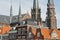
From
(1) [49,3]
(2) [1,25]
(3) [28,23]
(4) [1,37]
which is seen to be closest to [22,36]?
(3) [28,23]

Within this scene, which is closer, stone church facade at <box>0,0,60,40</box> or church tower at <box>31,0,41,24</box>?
stone church facade at <box>0,0,60,40</box>

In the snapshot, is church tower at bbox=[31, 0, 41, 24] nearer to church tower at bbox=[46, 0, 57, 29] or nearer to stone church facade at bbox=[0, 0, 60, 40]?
stone church facade at bbox=[0, 0, 60, 40]

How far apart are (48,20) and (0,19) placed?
69.2 ft

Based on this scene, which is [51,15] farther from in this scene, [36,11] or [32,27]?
[32,27]

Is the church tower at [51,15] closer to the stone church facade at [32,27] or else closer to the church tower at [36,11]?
the stone church facade at [32,27]

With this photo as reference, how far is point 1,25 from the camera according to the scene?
91438 mm

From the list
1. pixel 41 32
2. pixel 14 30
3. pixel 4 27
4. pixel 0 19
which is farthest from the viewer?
pixel 0 19

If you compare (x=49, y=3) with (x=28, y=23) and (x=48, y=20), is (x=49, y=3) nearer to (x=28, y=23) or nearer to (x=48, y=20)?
(x=48, y=20)

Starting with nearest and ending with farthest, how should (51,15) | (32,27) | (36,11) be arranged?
(32,27) → (51,15) → (36,11)

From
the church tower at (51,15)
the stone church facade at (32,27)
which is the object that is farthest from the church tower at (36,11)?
the church tower at (51,15)

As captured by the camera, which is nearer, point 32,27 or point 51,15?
point 32,27

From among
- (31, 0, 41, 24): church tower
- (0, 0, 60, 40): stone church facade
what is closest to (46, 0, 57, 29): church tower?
(0, 0, 60, 40): stone church facade

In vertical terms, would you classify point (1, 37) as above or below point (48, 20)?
below

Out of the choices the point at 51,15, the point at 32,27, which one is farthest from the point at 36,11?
the point at 32,27
